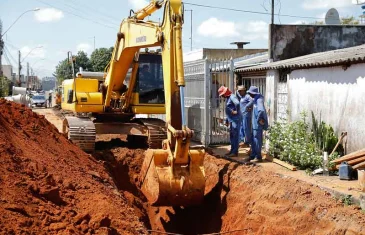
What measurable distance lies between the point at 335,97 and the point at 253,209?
12.0 ft

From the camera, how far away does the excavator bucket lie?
7547mm

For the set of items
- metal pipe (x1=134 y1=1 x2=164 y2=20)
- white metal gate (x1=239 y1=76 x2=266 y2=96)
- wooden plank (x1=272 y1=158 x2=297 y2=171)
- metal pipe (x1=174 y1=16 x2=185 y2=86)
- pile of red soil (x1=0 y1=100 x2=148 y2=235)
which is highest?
metal pipe (x1=134 y1=1 x2=164 y2=20)

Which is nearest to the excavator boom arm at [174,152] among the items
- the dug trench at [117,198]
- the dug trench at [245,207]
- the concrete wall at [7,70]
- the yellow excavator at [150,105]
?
the yellow excavator at [150,105]

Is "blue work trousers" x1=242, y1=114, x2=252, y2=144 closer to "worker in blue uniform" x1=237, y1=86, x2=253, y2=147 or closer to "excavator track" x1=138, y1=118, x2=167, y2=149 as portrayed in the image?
"worker in blue uniform" x1=237, y1=86, x2=253, y2=147

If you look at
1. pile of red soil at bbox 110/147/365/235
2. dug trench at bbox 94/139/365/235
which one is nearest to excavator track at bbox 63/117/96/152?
dug trench at bbox 94/139/365/235

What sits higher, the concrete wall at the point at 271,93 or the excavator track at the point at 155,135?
the concrete wall at the point at 271,93

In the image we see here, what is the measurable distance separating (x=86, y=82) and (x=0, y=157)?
596cm

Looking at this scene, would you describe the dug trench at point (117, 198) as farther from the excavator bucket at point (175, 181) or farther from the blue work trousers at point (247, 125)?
the blue work trousers at point (247, 125)

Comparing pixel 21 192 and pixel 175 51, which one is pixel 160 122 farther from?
pixel 21 192

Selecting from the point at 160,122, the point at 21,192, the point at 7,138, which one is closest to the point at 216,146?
the point at 160,122

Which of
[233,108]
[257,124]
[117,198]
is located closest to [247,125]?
[233,108]

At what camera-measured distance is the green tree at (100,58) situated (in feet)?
155

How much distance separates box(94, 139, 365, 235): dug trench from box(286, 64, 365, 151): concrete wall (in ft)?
6.77

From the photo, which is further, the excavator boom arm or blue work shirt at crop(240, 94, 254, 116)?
blue work shirt at crop(240, 94, 254, 116)
